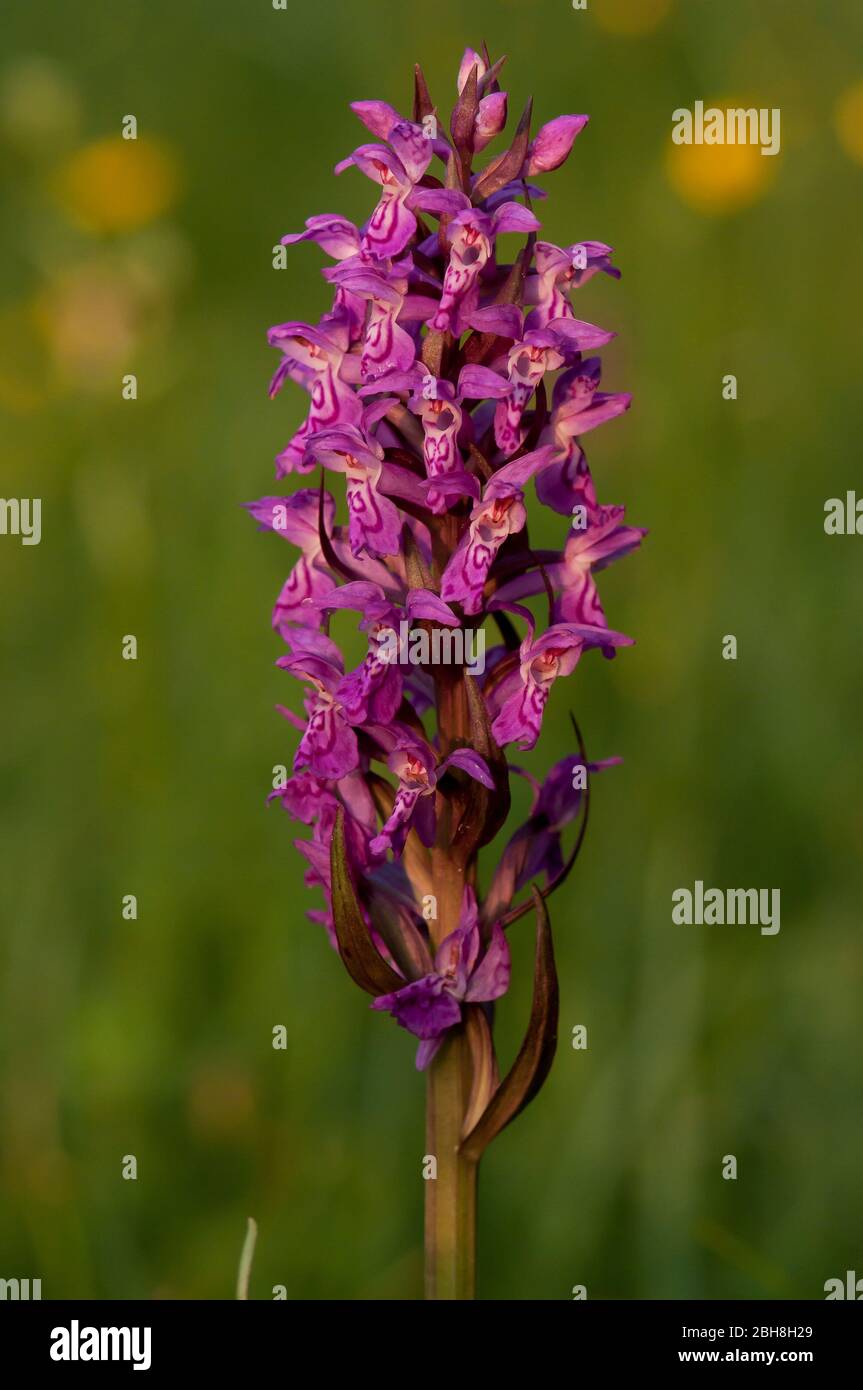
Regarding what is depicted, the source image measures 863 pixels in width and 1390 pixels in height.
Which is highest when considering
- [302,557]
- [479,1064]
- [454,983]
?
[302,557]

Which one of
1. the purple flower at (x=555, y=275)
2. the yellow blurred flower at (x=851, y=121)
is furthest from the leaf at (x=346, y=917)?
the yellow blurred flower at (x=851, y=121)

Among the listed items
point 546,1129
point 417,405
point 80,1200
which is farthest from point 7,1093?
point 417,405

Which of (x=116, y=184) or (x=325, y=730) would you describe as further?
(x=116, y=184)

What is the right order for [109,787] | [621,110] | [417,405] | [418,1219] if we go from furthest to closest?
[621,110] → [109,787] → [418,1219] → [417,405]

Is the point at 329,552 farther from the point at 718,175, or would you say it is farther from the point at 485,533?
the point at 718,175

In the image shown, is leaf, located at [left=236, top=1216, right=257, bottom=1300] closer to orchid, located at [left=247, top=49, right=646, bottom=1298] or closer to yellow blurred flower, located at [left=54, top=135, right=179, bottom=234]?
orchid, located at [left=247, top=49, right=646, bottom=1298]

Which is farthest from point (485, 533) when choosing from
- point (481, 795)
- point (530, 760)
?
point (530, 760)

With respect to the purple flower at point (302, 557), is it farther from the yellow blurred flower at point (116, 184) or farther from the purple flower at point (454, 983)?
the yellow blurred flower at point (116, 184)

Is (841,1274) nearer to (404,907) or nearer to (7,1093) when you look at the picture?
(404,907)
